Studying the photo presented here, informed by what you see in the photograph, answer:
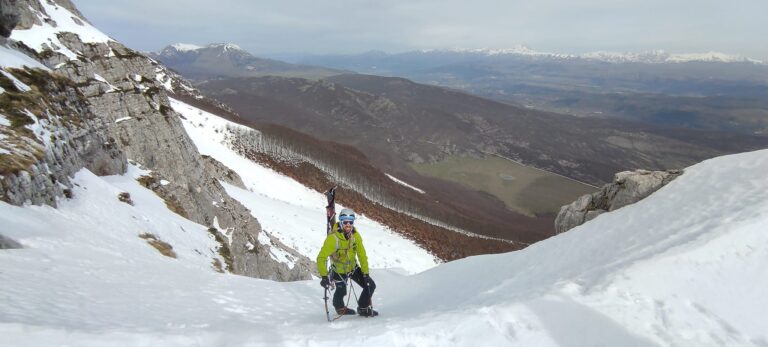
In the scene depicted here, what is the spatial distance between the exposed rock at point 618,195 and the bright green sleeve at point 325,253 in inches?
574

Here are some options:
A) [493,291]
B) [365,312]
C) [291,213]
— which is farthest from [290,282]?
[291,213]

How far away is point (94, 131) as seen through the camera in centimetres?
2398

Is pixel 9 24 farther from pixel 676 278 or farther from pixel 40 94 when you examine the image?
pixel 676 278

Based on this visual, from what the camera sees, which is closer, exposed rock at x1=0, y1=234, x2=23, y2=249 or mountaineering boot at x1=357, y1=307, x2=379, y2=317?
exposed rock at x1=0, y1=234, x2=23, y2=249

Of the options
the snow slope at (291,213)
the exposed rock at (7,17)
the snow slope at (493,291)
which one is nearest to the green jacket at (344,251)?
the snow slope at (493,291)

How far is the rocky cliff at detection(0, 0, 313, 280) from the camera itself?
52.8 ft

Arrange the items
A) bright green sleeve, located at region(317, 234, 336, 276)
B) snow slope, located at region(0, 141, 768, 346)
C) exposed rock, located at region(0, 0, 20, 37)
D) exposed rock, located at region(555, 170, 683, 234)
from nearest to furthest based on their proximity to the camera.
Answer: snow slope, located at region(0, 141, 768, 346)
bright green sleeve, located at region(317, 234, 336, 276)
exposed rock, located at region(555, 170, 683, 234)
exposed rock, located at region(0, 0, 20, 37)

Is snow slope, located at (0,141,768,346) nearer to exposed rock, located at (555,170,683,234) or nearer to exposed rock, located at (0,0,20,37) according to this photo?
exposed rock, located at (555,170,683,234)

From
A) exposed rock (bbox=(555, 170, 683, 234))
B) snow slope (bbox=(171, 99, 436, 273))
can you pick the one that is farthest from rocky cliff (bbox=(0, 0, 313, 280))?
exposed rock (bbox=(555, 170, 683, 234))

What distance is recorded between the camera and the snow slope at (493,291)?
8031 mm

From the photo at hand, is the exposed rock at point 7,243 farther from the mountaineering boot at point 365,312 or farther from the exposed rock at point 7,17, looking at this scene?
the exposed rock at point 7,17

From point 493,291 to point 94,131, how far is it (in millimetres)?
24549

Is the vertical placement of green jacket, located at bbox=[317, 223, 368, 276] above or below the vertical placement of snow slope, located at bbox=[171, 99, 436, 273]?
above

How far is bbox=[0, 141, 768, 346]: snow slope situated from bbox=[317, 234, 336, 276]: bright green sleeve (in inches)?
57.4
